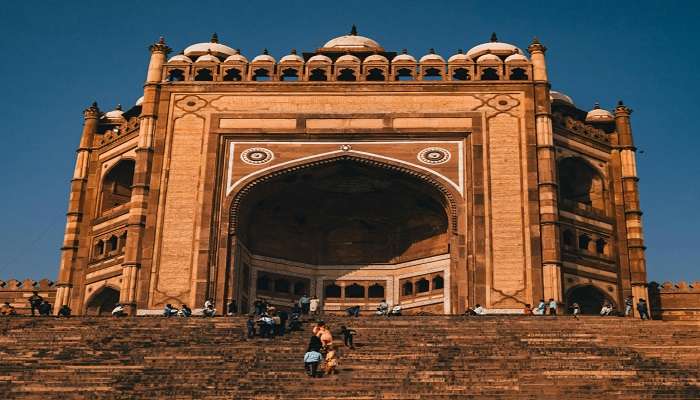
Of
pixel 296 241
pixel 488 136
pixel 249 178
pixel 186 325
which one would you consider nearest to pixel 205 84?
pixel 249 178

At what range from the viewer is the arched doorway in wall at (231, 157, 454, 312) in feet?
134

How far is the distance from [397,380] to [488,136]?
60.6 feet

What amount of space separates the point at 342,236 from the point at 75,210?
11.4 meters

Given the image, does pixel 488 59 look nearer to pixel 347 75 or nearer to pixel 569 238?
pixel 347 75

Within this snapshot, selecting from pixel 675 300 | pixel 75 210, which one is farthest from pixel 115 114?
pixel 675 300

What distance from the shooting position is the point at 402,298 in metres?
42.2

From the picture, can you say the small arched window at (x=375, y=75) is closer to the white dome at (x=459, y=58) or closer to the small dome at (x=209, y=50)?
the white dome at (x=459, y=58)

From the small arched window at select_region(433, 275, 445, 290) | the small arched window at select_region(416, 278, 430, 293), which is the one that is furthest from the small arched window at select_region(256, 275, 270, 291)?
the small arched window at select_region(433, 275, 445, 290)

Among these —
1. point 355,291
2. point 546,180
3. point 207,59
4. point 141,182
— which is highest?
point 207,59

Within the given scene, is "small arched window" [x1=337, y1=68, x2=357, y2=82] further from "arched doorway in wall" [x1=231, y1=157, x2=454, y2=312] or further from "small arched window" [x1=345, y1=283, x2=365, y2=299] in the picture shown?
"small arched window" [x1=345, y1=283, x2=365, y2=299]

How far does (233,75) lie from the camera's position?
138ft

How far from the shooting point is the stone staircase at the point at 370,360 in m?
22.4

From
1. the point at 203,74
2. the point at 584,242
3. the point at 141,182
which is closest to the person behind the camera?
the point at 141,182

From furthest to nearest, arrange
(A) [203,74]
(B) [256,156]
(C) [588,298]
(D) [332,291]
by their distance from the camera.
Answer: (D) [332,291]
(A) [203,74]
(C) [588,298]
(B) [256,156]
